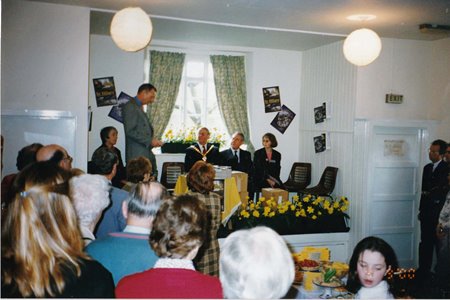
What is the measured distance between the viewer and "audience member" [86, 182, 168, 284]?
2.01 meters

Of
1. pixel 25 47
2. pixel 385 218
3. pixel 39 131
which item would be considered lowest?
pixel 385 218

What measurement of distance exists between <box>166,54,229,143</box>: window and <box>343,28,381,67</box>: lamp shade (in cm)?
426

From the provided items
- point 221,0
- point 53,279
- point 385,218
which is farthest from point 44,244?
point 385,218

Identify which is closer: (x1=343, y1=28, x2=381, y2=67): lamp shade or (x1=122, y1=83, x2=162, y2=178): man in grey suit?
(x1=343, y1=28, x2=381, y2=67): lamp shade

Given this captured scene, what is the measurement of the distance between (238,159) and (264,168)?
0.43m

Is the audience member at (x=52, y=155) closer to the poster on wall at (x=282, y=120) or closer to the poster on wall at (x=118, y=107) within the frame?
the poster on wall at (x=118, y=107)

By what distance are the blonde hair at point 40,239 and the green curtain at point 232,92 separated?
674 cm

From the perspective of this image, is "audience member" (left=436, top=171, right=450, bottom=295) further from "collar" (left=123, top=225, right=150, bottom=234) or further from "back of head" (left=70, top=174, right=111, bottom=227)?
"back of head" (left=70, top=174, right=111, bottom=227)

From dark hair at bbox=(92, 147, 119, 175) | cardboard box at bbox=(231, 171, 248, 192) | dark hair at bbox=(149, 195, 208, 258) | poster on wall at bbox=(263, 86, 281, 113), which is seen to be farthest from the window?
dark hair at bbox=(149, 195, 208, 258)

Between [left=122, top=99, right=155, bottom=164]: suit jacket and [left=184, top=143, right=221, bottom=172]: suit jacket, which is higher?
[left=122, top=99, right=155, bottom=164]: suit jacket

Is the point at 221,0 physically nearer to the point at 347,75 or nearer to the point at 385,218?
the point at 347,75

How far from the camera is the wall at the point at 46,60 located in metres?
5.01

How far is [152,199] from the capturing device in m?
2.16

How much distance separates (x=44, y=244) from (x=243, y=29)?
540cm
